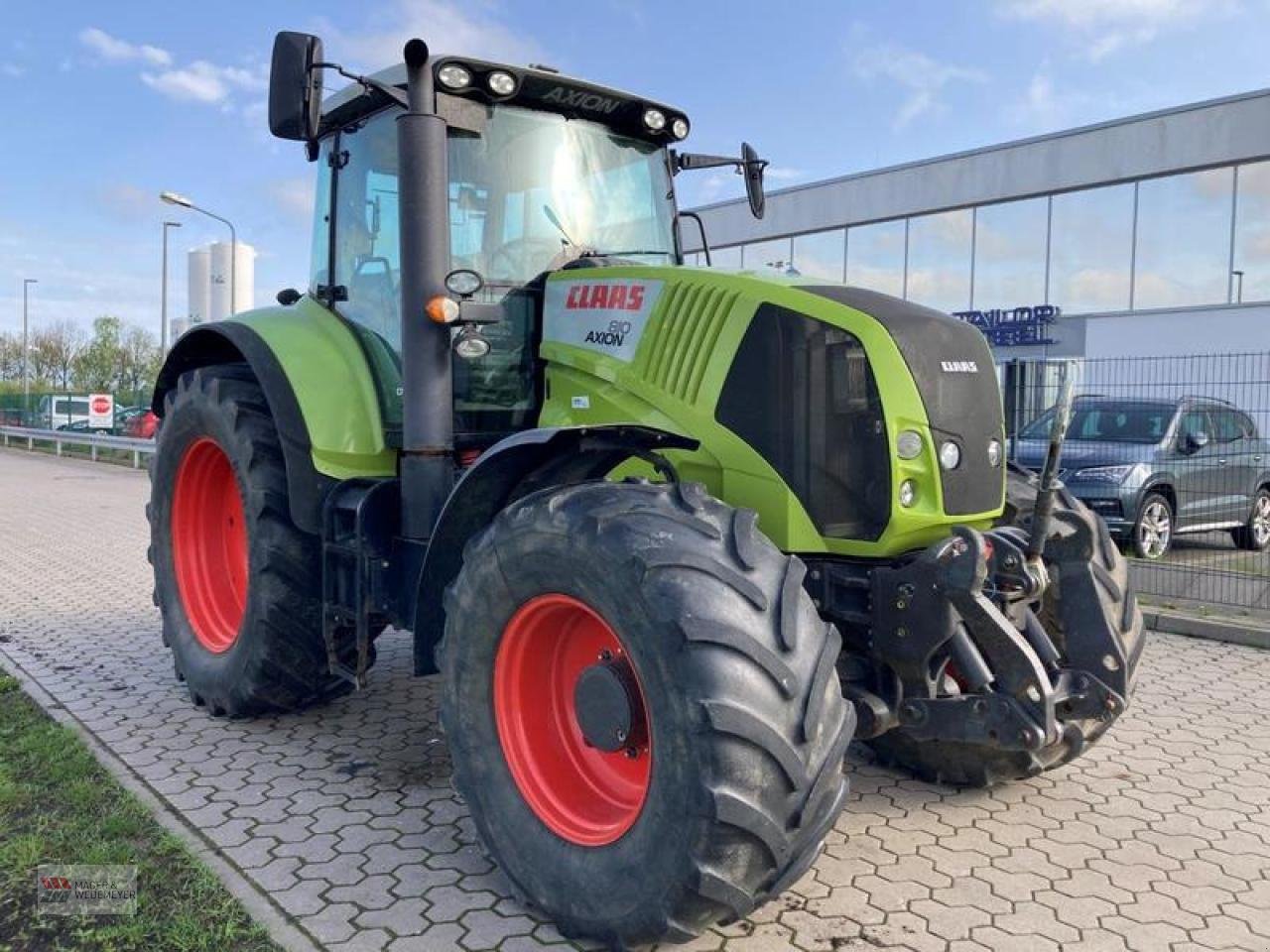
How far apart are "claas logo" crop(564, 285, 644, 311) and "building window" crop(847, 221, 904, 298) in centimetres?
2018

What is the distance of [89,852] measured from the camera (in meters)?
3.54

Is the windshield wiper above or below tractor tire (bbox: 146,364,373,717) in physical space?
above

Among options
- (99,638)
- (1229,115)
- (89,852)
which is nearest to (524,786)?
(89,852)

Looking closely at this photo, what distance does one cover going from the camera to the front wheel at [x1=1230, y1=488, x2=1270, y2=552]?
11.0 meters

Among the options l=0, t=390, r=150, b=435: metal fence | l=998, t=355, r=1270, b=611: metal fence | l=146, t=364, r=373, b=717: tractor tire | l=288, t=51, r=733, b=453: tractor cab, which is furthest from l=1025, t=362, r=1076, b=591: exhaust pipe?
l=0, t=390, r=150, b=435: metal fence

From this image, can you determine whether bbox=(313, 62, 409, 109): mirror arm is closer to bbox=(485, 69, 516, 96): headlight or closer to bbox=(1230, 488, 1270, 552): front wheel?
bbox=(485, 69, 516, 96): headlight

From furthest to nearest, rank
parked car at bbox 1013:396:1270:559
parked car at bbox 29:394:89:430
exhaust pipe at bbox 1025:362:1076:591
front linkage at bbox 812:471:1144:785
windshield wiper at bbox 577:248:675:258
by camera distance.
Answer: parked car at bbox 29:394:89:430, parked car at bbox 1013:396:1270:559, windshield wiper at bbox 577:248:675:258, exhaust pipe at bbox 1025:362:1076:591, front linkage at bbox 812:471:1144:785

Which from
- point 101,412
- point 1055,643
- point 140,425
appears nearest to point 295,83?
point 1055,643

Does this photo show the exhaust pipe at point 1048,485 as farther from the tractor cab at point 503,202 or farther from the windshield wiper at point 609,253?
the windshield wiper at point 609,253

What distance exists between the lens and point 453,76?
4.03m

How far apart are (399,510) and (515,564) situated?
4.11 ft

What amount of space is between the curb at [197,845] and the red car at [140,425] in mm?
23195

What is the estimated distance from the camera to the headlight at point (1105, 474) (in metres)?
9.85

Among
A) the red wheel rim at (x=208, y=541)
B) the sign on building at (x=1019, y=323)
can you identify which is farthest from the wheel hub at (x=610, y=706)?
the sign on building at (x=1019, y=323)
